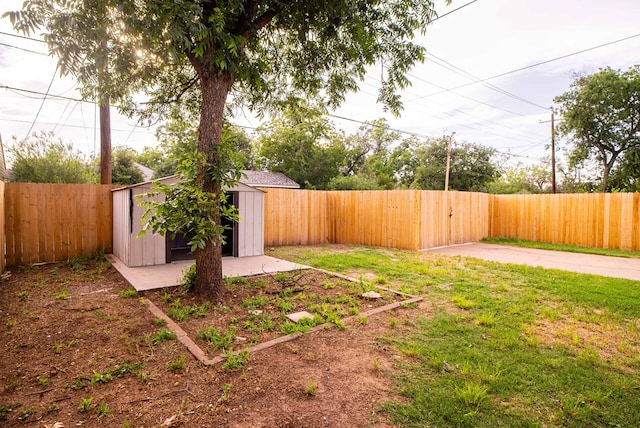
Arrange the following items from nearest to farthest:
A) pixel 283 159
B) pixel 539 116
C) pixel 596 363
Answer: pixel 596 363, pixel 539 116, pixel 283 159

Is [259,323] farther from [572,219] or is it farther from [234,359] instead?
[572,219]

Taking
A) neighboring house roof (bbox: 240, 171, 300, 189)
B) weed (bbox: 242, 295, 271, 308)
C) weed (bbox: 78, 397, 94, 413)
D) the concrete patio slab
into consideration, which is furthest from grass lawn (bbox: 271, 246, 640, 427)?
neighboring house roof (bbox: 240, 171, 300, 189)

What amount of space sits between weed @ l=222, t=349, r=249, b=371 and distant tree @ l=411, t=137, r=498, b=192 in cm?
1909

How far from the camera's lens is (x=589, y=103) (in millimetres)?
15383

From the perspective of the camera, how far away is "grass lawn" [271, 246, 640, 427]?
191 cm

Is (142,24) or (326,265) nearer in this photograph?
(142,24)

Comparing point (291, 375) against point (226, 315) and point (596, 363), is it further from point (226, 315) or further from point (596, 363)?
point (596, 363)

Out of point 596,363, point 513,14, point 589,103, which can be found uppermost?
point 589,103

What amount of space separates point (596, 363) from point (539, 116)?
18.0m

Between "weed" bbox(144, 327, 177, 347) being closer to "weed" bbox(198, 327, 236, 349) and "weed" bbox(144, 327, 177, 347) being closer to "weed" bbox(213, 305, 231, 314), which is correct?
"weed" bbox(198, 327, 236, 349)

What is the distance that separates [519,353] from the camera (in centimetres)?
264

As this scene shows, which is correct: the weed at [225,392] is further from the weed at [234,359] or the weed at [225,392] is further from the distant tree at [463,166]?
the distant tree at [463,166]

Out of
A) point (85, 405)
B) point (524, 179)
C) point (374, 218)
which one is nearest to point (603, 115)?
point (524, 179)

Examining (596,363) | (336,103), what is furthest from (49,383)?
(336,103)
